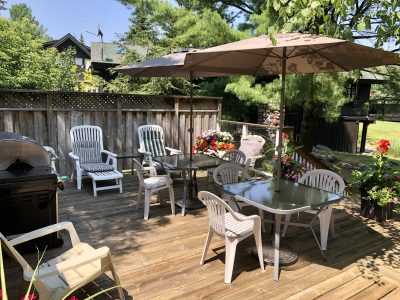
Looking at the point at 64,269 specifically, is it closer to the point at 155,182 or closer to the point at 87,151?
the point at 155,182

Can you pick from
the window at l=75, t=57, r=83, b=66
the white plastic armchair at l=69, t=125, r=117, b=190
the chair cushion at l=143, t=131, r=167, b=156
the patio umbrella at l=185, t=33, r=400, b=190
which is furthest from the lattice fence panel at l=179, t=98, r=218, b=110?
the window at l=75, t=57, r=83, b=66

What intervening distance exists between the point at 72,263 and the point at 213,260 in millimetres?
1449

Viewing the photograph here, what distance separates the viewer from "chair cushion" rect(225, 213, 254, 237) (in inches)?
107

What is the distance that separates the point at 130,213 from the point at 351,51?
10.9 ft

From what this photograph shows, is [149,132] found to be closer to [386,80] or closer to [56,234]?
[56,234]

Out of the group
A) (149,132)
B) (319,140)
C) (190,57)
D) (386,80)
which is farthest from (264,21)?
(319,140)

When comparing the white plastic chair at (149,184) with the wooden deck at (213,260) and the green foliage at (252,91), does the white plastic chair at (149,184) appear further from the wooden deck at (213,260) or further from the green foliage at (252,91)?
the green foliage at (252,91)

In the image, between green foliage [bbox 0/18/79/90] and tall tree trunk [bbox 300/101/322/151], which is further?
green foliage [bbox 0/18/79/90]

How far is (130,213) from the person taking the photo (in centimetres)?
432

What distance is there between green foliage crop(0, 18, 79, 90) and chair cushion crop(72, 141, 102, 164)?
5549mm

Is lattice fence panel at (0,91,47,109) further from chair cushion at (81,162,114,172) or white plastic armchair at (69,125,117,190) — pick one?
chair cushion at (81,162,114,172)

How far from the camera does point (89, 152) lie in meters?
5.70

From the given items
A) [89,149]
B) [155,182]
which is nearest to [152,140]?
[89,149]

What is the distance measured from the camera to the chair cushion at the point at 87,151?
5594 mm
